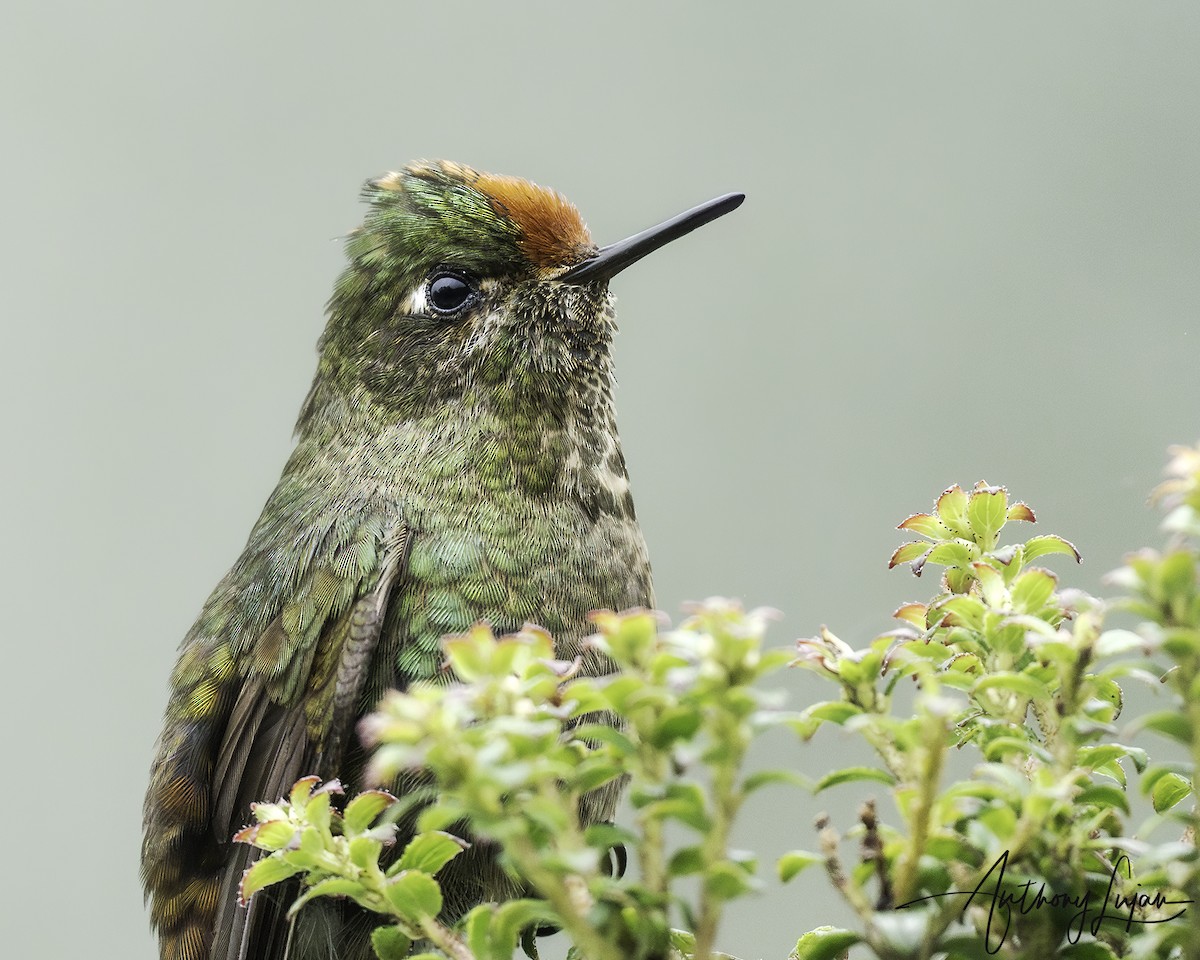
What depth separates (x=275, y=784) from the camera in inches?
53.9

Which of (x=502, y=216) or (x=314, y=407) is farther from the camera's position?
(x=314, y=407)

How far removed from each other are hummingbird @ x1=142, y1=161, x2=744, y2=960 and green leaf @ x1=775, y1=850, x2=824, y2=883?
786 millimetres

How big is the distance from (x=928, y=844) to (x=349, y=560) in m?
1.05

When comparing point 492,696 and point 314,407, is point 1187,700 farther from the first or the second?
point 314,407

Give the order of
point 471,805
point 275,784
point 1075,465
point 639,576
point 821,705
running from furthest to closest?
point 1075,465
point 639,576
point 275,784
point 821,705
point 471,805

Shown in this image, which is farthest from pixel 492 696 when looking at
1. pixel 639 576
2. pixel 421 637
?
pixel 639 576

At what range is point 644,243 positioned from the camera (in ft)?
5.29

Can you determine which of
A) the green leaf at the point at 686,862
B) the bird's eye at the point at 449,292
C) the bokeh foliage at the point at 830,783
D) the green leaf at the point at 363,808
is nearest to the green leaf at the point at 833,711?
the bokeh foliage at the point at 830,783

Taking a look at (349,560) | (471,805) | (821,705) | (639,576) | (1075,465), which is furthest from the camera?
(1075,465)

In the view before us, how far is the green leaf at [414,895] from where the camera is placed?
22.3 inches

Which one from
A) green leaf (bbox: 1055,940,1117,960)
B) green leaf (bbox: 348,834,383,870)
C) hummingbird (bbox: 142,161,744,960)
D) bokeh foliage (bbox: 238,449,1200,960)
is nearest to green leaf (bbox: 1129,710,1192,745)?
bokeh foliage (bbox: 238,449,1200,960)
